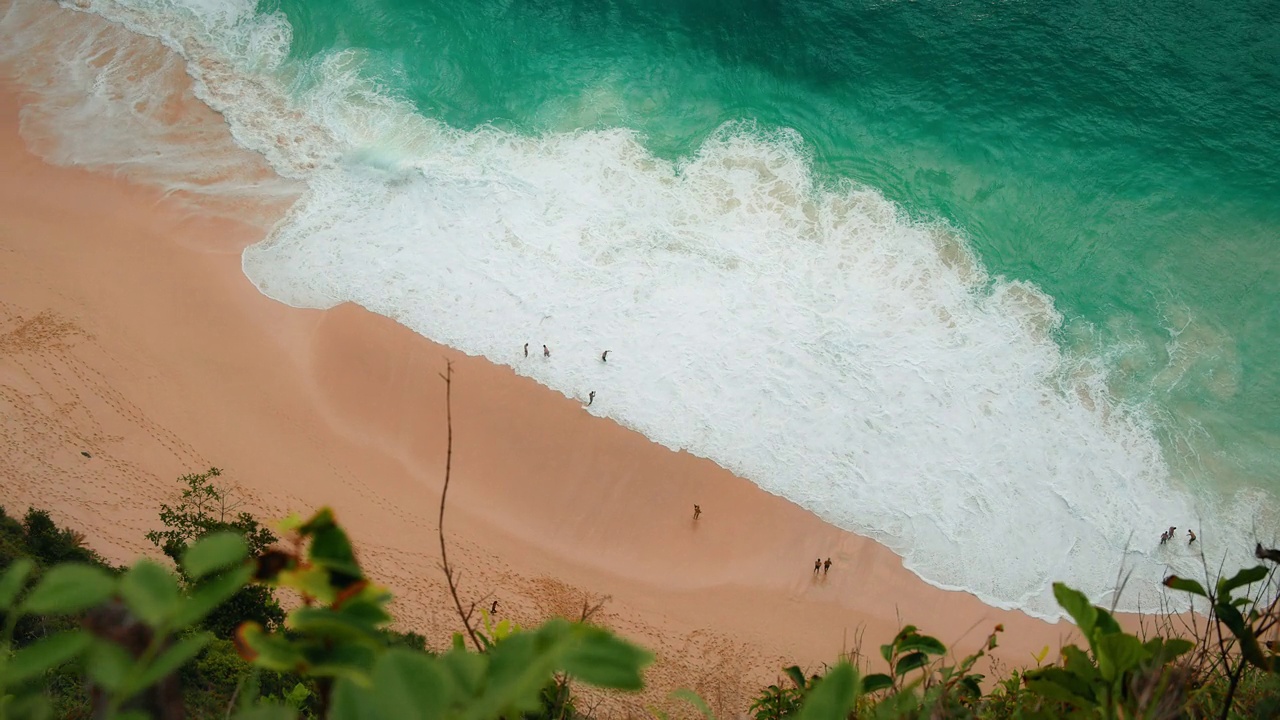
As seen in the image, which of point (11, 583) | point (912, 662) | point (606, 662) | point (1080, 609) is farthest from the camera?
point (912, 662)

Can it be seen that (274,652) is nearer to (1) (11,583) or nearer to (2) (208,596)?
(2) (208,596)

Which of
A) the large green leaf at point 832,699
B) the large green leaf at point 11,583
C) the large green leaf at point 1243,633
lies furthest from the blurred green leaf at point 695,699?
the large green leaf at point 1243,633

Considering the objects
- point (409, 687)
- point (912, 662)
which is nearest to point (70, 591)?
point (409, 687)

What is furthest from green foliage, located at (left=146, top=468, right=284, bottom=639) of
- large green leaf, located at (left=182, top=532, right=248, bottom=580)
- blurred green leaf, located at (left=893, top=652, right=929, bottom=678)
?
large green leaf, located at (left=182, top=532, right=248, bottom=580)

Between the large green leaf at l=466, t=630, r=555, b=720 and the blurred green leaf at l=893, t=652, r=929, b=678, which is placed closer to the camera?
the large green leaf at l=466, t=630, r=555, b=720

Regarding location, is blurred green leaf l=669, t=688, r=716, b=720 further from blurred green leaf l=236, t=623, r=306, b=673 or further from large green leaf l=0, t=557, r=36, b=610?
large green leaf l=0, t=557, r=36, b=610

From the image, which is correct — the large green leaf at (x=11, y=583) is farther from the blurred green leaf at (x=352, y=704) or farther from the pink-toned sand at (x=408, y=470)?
the pink-toned sand at (x=408, y=470)

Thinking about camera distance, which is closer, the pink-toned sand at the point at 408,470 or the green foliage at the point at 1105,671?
the green foliage at the point at 1105,671
